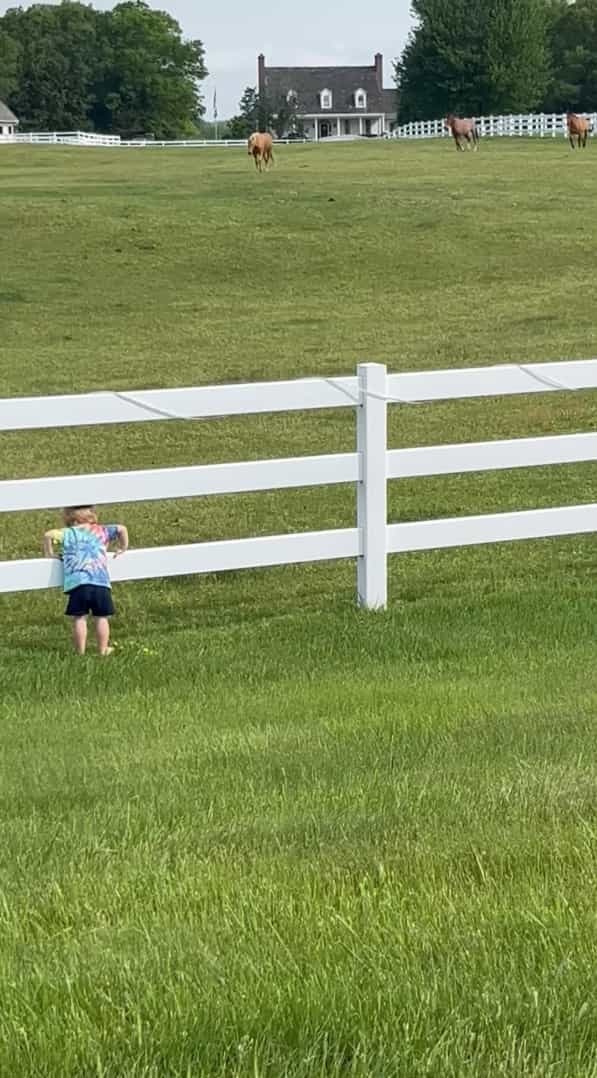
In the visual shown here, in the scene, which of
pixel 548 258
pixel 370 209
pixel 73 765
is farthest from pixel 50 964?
pixel 370 209

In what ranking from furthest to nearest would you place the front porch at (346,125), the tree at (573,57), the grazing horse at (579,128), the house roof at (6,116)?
the front porch at (346,125)
the house roof at (6,116)
the tree at (573,57)
the grazing horse at (579,128)

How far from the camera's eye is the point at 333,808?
521 centimetres

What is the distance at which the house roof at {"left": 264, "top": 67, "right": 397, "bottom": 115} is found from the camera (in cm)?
13562

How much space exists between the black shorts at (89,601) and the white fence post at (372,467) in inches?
65.3

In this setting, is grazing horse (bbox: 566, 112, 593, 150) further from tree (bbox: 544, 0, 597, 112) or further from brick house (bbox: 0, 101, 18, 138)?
brick house (bbox: 0, 101, 18, 138)

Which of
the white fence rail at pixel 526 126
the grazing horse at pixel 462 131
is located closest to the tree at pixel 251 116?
the white fence rail at pixel 526 126

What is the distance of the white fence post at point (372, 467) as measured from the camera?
916cm

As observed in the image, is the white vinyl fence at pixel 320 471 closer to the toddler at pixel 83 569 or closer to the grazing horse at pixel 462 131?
the toddler at pixel 83 569

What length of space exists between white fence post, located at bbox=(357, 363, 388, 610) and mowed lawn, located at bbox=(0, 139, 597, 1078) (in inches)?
15.7

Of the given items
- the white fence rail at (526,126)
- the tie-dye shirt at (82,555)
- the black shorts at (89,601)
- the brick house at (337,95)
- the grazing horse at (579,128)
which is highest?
the brick house at (337,95)

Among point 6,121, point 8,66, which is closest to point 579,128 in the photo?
point 6,121

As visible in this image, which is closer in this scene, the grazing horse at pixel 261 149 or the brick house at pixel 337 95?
the grazing horse at pixel 261 149

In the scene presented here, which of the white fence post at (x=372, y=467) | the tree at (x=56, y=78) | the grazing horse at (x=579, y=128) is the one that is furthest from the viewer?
the tree at (x=56, y=78)

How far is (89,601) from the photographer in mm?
8375
